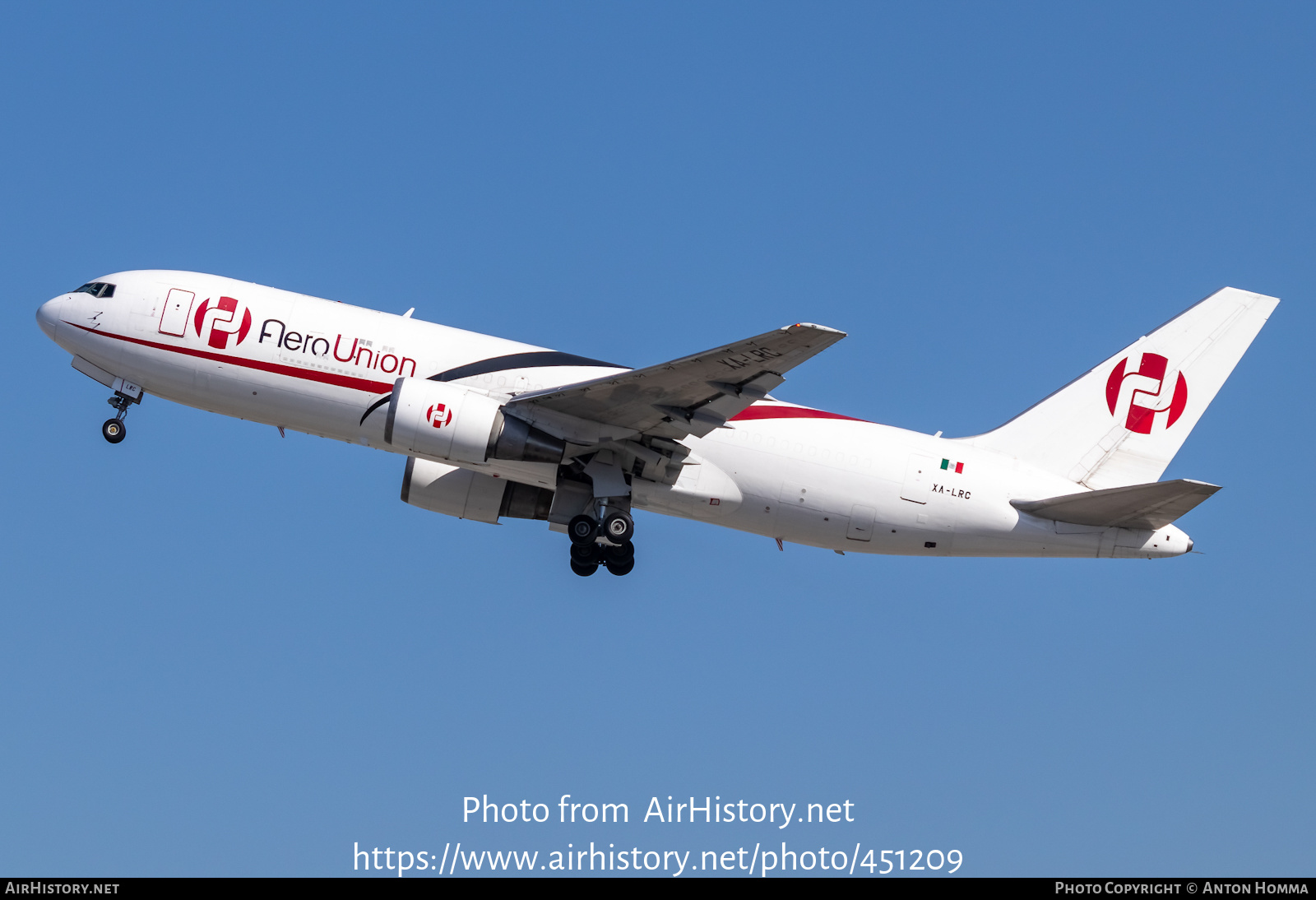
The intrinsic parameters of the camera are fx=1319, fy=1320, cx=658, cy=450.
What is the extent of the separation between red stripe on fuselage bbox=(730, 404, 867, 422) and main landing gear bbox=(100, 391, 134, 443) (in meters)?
13.8

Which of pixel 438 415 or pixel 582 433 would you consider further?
pixel 582 433

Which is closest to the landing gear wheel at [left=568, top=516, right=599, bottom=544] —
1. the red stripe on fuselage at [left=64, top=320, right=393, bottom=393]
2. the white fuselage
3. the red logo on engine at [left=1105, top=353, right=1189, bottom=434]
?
the white fuselage

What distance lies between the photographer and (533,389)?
29328mm

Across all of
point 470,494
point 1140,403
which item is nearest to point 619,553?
point 470,494

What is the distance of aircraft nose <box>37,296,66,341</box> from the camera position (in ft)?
99.3

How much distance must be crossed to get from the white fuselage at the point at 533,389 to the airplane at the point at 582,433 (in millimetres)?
40

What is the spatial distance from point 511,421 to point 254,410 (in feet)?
18.8

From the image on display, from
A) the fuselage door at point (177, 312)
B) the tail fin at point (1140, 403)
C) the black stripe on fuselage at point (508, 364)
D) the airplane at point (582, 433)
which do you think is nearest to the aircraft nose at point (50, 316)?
the airplane at point (582, 433)

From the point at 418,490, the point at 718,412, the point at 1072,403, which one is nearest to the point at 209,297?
the point at 418,490

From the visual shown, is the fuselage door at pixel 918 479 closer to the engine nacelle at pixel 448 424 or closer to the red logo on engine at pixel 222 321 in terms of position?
the engine nacelle at pixel 448 424

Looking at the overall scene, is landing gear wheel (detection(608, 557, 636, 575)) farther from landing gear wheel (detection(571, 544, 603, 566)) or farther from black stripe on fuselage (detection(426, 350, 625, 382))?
black stripe on fuselage (detection(426, 350, 625, 382))

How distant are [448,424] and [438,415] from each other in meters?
0.28

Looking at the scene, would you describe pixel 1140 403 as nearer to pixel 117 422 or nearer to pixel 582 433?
pixel 582 433

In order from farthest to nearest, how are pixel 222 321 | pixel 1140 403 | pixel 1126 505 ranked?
pixel 1140 403
pixel 222 321
pixel 1126 505
